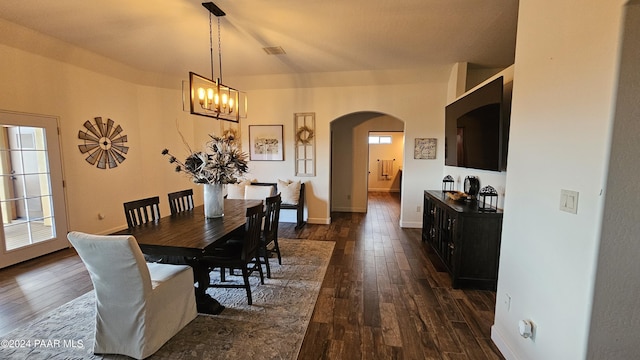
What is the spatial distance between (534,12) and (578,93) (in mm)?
741

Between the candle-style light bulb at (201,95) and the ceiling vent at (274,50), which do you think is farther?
the ceiling vent at (274,50)

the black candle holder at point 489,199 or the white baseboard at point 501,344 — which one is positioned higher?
the black candle holder at point 489,199

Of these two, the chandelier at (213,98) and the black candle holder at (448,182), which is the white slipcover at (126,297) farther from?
the black candle holder at (448,182)

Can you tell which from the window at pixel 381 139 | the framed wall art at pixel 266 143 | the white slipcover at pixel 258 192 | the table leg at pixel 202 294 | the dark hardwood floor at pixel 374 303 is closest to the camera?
the dark hardwood floor at pixel 374 303

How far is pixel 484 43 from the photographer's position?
3635mm

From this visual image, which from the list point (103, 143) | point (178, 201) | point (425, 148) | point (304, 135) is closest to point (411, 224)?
point (425, 148)

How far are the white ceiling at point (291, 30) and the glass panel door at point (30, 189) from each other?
51.7 inches

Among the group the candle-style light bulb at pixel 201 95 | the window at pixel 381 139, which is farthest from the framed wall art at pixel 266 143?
the window at pixel 381 139

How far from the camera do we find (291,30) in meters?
3.31

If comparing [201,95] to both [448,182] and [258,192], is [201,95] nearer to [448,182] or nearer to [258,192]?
[258,192]

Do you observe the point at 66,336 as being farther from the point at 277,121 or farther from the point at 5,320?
the point at 277,121

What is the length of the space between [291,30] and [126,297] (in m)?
3.19

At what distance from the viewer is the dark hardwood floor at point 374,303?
2.06 metres

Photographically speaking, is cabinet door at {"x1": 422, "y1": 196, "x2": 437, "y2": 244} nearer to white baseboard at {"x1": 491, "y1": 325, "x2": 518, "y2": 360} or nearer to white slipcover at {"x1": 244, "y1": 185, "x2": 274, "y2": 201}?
white baseboard at {"x1": 491, "y1": 325, "x2": 518, "y2": 360}
